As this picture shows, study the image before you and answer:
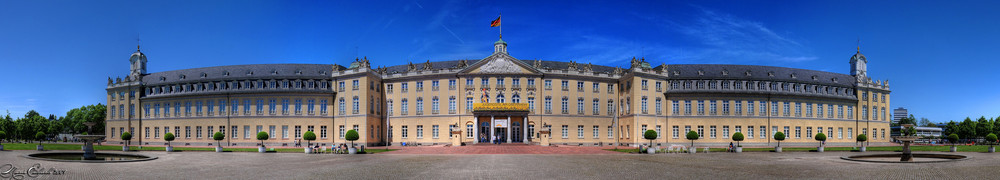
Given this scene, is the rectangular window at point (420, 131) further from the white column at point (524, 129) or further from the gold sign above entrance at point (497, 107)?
the white column at point (524, 129)

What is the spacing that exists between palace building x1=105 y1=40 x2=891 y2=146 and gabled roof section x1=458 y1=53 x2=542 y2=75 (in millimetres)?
108

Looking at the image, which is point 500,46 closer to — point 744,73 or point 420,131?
point 420,131

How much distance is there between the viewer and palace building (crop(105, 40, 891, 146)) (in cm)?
6644

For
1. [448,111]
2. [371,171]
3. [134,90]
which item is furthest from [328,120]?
[371,171]

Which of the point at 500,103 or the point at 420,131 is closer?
the point at 500,103

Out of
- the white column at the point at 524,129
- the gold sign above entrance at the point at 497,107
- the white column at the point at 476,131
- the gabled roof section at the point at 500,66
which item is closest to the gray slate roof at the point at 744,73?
the gabled roof section at the point at 500,66

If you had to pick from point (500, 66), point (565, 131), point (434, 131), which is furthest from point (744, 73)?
point (434, 131)

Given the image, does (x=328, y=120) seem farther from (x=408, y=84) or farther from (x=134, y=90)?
(x=134, y=90)

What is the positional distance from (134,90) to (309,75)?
83.7 feet

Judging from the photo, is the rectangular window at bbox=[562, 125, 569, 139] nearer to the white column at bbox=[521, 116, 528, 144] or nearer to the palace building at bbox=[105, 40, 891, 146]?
the palace building at bbox=[105, 40, 891, 146]

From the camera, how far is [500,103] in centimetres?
6531

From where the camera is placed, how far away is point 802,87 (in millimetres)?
72875

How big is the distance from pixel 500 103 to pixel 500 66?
408 centimetres

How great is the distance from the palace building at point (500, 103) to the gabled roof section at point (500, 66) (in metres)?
0.11
